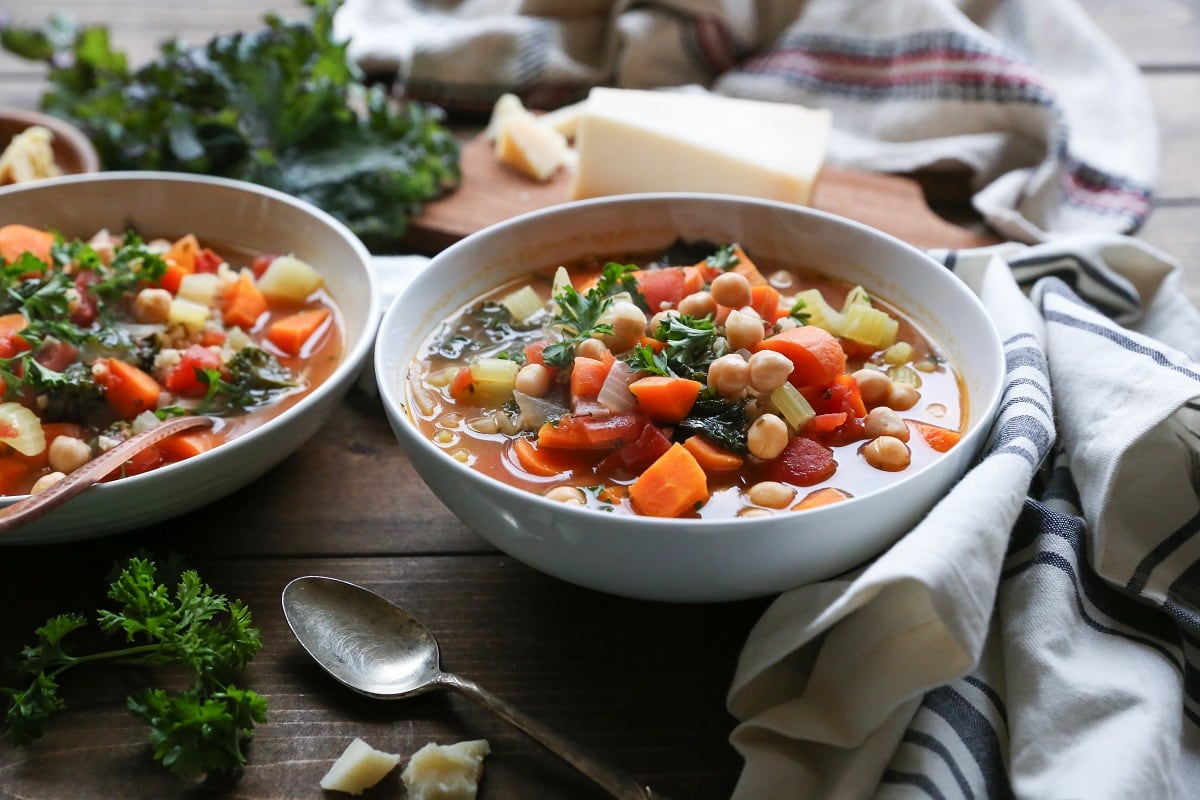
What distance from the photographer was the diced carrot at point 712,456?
221 cm

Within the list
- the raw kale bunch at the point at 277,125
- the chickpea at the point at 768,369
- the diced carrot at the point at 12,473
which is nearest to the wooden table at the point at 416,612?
the diced carrot at the point at 12,473

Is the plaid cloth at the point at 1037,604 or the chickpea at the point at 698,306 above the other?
the chickpea at the point at 698,306

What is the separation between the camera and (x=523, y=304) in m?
2.74

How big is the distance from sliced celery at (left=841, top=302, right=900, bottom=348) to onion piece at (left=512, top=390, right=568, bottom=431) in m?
0.75

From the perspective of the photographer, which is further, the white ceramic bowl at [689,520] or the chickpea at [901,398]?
the chickpea at [901,398]

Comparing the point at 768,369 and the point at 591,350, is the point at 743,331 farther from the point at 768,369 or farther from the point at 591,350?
the point at 591,350

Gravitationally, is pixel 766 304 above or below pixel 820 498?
above

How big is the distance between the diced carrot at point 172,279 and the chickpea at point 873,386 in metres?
1.87

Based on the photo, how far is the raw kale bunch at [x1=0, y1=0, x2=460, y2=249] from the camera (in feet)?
11.8

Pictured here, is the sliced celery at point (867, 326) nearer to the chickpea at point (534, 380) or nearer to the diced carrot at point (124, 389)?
the chickpea at point (534, 380)

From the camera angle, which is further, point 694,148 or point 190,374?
point 694,148

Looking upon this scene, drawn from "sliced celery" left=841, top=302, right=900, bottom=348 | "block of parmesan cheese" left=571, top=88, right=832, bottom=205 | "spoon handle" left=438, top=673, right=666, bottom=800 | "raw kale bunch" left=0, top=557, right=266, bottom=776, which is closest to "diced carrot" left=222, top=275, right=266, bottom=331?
"raw kale bunch" left=0, top=557, right=266, bottom=776

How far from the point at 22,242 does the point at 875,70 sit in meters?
3.20

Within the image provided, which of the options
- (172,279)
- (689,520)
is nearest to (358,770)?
(689,520)
